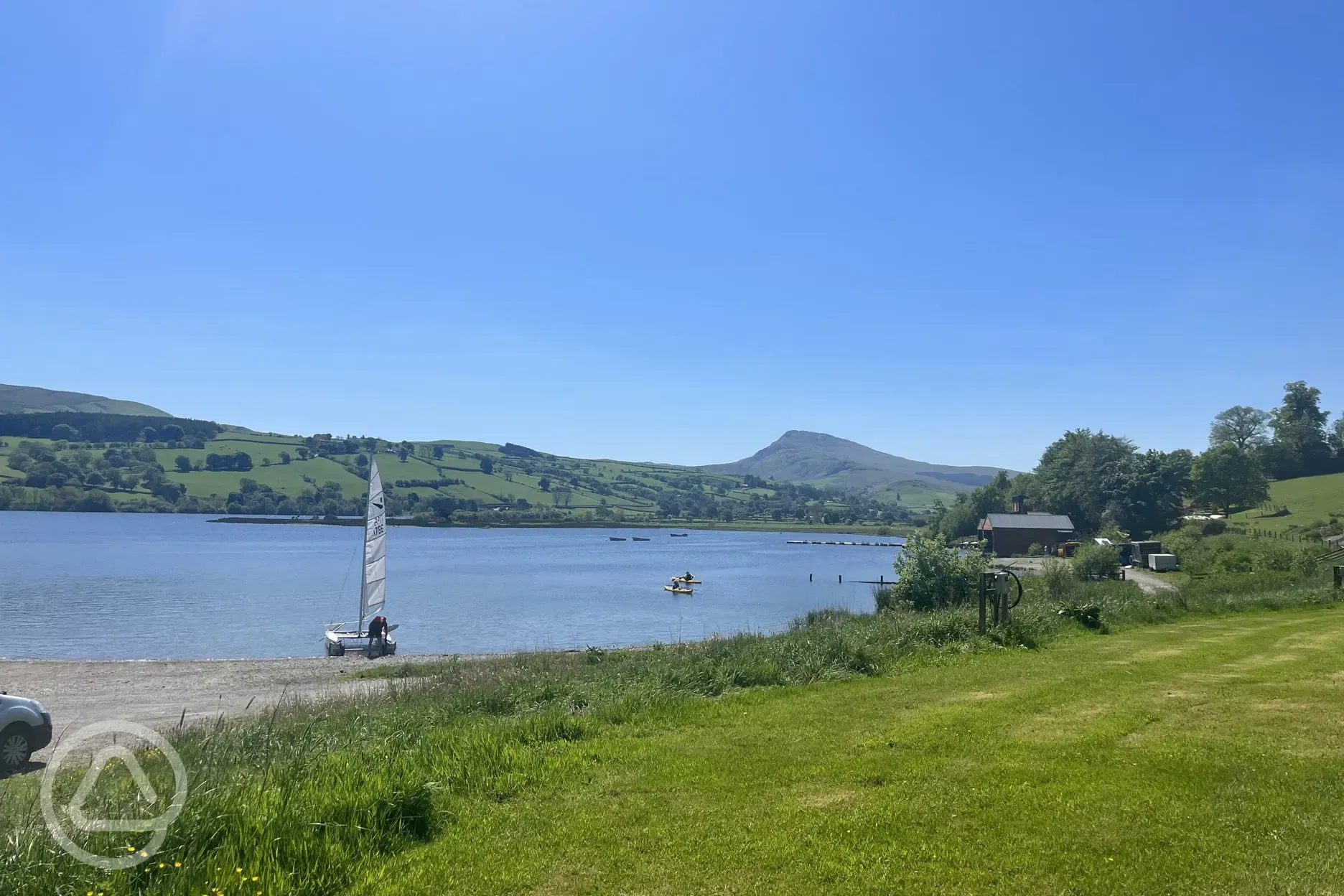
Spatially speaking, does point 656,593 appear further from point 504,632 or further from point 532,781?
point 532,781

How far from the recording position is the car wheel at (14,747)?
14.7 meters

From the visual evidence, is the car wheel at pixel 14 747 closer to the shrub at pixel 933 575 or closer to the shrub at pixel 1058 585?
the shrub at pixel 933 575

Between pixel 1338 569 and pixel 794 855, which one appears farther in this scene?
pixel 1338 569

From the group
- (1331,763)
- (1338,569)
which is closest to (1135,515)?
(1338,569)

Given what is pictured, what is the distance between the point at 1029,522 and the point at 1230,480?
77.9ft

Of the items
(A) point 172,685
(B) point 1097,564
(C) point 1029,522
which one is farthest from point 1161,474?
(A) point 172,685

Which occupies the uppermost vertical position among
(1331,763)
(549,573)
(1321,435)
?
(1321,435)

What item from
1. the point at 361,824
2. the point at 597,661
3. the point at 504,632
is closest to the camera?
the point at 361,824

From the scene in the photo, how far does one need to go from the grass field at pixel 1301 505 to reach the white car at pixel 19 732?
92.5m

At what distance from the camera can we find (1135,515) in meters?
111

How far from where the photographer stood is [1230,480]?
4333 inches

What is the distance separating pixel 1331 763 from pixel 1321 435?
505 feet

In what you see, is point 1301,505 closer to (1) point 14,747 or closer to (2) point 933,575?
(2) point 933,575

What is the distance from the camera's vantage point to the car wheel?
14.7 metres
